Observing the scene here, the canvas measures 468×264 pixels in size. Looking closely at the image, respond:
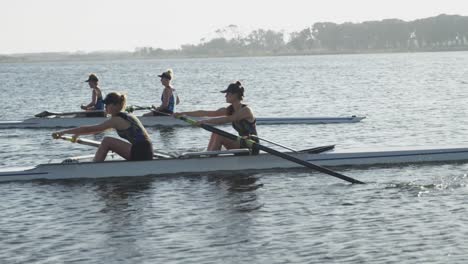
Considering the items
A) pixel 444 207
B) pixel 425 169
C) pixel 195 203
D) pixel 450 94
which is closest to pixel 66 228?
pixel 195 203

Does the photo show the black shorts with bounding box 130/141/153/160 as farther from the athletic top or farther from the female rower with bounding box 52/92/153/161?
the athletic top

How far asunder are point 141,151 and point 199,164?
1.35 m

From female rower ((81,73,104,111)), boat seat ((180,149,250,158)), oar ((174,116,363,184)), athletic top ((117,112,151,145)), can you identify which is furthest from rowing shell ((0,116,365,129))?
oar ((174,116,363,184))

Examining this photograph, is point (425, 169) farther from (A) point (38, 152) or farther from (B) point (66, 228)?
(A) point (38, 152)

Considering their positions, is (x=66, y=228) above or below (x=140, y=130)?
below

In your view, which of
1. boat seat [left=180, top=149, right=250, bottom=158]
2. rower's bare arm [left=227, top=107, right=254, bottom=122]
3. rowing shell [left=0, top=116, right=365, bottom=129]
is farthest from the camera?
rowing shell [left=0, top=116, right=365, bottom=129]

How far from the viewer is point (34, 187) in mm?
18688

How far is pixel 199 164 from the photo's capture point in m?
19.3

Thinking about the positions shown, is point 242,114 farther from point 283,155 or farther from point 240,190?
point 240,190

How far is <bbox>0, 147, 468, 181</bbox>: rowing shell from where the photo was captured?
1891 cm

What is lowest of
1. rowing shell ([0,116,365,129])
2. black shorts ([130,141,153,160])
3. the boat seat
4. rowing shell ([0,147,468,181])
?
rowing shell ([0,116,365,129])

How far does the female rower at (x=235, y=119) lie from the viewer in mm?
18484

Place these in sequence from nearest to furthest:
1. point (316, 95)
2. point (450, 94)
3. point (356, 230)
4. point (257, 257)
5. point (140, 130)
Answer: point (257, 257) < point (356, 230) < point (140, 130) < point (450, 94) < point (316, 95)

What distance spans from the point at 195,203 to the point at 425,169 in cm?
554
